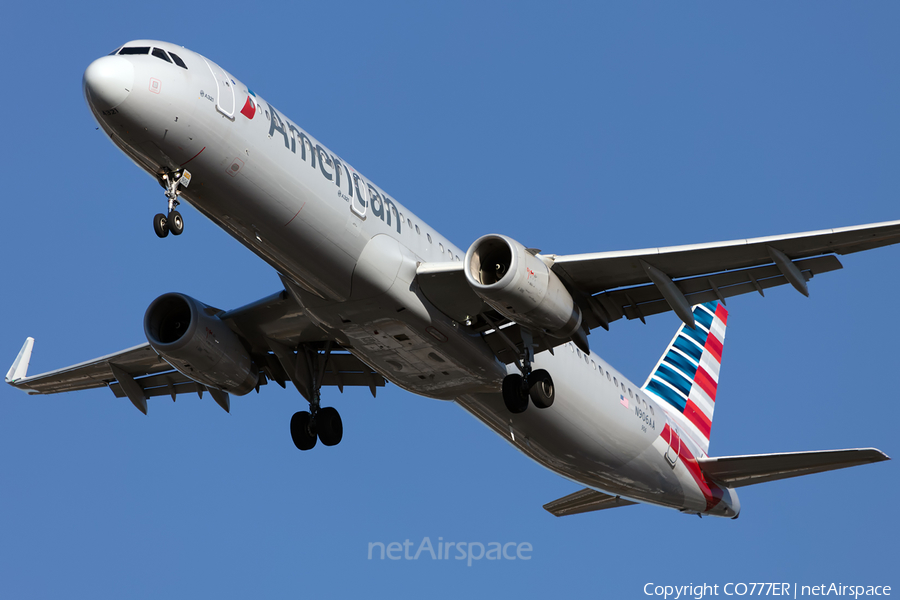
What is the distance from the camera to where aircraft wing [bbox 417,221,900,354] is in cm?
2012

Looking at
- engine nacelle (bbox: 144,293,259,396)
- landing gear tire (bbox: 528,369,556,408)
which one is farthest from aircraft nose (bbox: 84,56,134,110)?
landing gear tire (bbox: 528,369,556,408)

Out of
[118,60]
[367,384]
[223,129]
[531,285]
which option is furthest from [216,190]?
[367,384]

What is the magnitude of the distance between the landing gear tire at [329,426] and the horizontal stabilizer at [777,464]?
33.7 feet

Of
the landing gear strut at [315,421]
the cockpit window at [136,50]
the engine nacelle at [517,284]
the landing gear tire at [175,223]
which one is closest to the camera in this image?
the landing gear tire at [175,223]

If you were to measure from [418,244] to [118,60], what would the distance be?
22.7ft

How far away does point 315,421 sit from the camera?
25281mm

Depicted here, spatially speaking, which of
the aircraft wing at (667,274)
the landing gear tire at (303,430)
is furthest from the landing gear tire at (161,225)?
the landing gear tire at (303,430)

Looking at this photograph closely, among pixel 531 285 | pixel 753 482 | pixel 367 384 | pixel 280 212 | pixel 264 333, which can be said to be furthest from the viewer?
pixel 753 482

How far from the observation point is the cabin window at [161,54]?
18172 mm

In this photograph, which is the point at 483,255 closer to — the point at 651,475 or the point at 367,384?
the point at 367,384

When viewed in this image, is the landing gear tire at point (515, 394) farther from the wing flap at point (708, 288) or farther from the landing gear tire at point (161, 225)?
the landing gear tire at point (161, 225)

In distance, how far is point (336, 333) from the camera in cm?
2173

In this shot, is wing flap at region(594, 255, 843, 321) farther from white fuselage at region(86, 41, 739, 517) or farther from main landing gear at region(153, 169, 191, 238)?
main landing gear at region(153, 169, 191, 238)

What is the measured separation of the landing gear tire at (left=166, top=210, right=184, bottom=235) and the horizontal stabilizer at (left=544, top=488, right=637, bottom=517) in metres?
15.7
